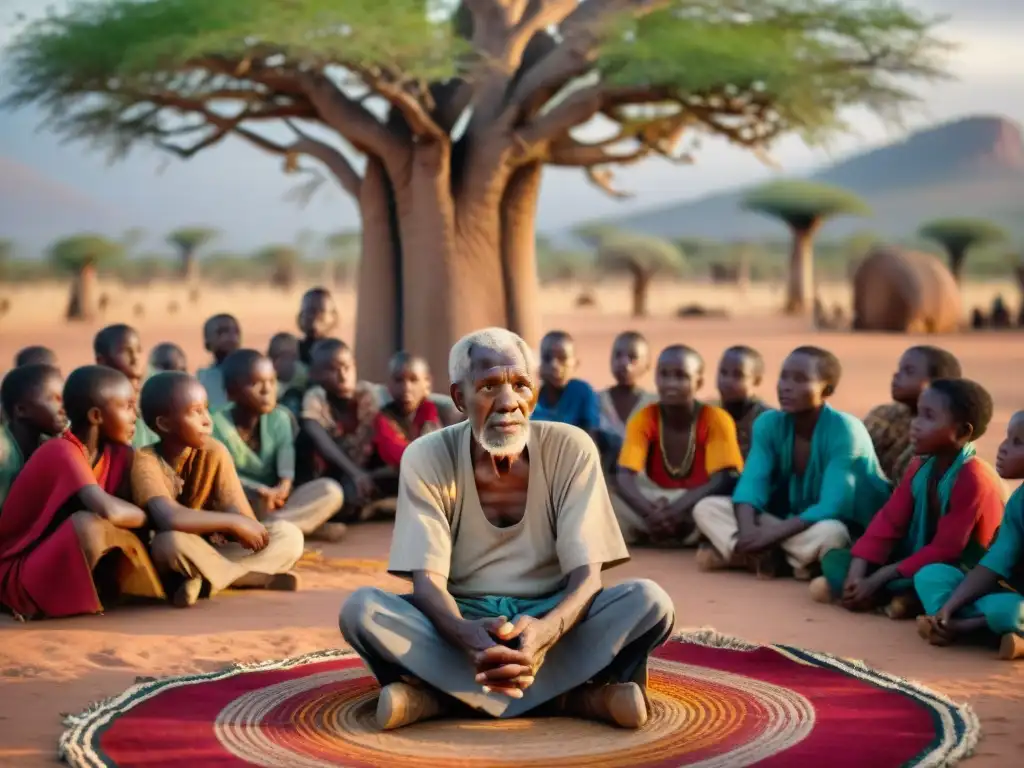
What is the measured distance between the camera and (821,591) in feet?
20.2

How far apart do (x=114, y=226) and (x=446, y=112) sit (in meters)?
122

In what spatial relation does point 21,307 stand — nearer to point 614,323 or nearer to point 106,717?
point 614,323

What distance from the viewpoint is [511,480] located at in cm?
446

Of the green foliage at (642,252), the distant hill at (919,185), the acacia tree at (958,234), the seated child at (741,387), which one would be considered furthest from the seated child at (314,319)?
the distant hill at (919,185)

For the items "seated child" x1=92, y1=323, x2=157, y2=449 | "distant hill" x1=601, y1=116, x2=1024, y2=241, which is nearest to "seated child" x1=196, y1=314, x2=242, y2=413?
"seated child" x1=92, y1=323, x2=157, y2=449

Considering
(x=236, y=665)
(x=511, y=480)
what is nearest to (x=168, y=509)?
(x=236, y=665)

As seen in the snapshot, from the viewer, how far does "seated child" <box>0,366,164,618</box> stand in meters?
5.71

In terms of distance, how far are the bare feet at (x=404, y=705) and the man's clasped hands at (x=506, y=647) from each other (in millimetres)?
232

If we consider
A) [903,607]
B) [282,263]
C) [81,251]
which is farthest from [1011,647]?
[282,263]

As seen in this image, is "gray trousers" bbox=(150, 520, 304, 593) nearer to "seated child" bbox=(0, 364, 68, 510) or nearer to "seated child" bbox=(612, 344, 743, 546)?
"seated child" bbox=(0, 364, 68, 510)

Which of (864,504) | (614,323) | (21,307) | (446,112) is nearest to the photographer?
(864,504)

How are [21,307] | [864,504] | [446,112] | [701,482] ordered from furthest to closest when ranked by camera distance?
[21,307] < [446,112] < [701,482] < [864,504]

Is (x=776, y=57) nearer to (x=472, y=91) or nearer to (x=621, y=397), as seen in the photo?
(x=472, y=91)

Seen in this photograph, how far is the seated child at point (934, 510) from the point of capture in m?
5.53
